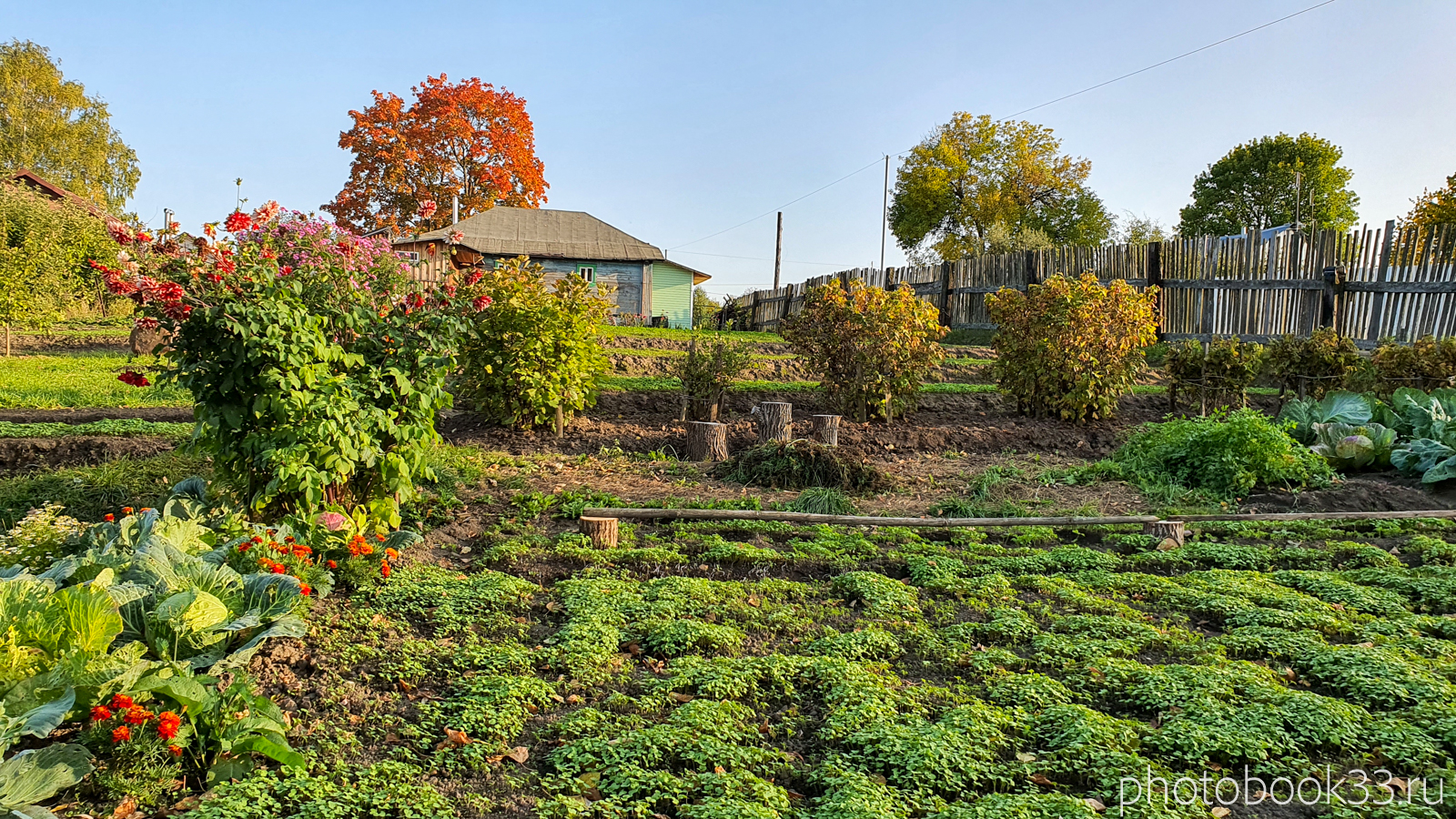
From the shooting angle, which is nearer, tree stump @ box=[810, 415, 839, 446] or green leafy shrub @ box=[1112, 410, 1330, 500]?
green leafy shrub @ box=[1112, 410, 1330, 500]

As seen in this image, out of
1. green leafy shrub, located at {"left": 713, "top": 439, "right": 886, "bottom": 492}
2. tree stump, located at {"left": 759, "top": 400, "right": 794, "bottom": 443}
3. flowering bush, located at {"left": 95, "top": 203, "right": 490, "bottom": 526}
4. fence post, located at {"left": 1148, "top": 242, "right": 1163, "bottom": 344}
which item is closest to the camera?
flowering bush, located at {"left": 95, "top": 203, "right": 490, "bottom": 526}

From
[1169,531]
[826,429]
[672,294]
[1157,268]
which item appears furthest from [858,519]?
[672,294]

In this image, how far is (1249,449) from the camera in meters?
6.62

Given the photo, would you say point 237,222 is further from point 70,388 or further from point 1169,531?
point 70,388

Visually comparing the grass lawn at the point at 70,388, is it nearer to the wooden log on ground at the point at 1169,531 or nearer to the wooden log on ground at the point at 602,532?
the wooden log on ground at the point at 602,532

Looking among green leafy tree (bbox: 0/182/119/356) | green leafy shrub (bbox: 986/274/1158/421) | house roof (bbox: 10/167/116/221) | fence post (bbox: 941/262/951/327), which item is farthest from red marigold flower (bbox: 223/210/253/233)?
house roof (bbox: 10/167/116/221)

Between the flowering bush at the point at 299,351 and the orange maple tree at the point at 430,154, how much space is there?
31312 millimetres

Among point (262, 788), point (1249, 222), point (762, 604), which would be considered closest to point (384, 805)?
point (262, 788)

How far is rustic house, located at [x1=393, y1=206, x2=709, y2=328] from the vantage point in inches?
1172

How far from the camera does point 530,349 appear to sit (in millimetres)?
8062

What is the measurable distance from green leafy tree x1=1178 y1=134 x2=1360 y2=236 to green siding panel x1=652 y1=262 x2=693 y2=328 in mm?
21690

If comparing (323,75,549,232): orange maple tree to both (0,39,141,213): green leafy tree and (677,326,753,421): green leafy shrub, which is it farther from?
(677,326,753,421): green leafy shrub

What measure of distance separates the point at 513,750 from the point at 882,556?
8.94ft

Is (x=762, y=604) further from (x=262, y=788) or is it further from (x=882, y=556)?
(x=262, y=788)
